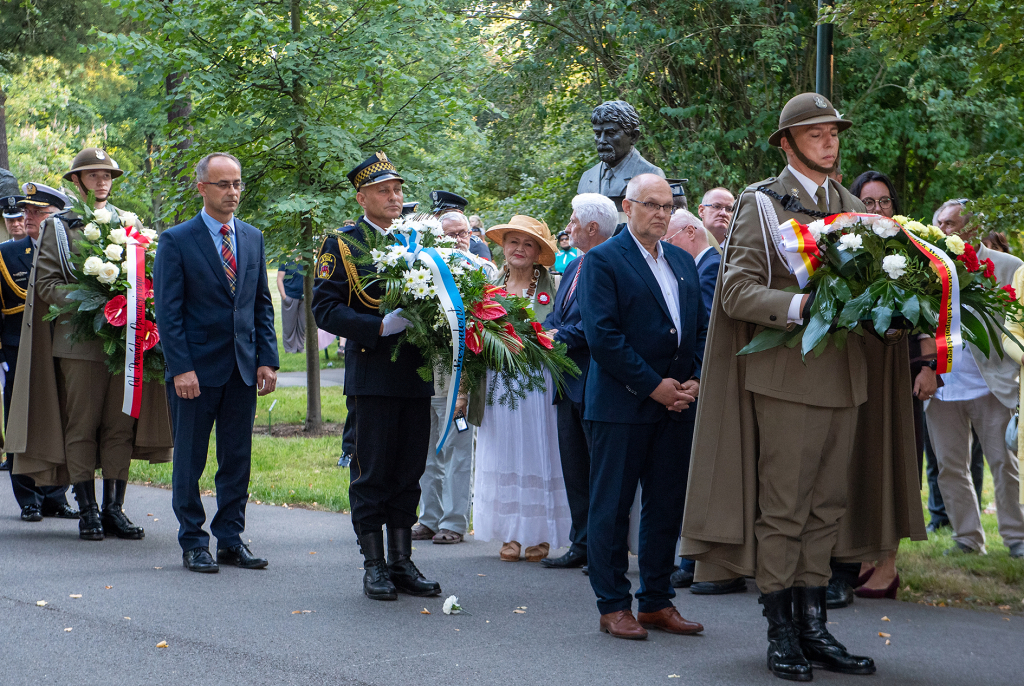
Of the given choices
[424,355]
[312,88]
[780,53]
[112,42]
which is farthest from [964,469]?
[112,42]

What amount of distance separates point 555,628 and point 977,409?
355 centimetres

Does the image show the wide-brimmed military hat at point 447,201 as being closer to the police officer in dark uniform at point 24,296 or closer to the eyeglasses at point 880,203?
the police officer in dark uniform at point 24,296

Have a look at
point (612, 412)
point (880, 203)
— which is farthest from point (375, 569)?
point (880, 203)

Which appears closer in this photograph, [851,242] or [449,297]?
[851,242]

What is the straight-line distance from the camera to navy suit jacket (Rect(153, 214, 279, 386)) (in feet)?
21.1

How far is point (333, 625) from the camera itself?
5297 mm

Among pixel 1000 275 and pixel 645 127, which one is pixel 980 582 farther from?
pixel 645 127

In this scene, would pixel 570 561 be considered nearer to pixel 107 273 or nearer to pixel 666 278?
pixel 666 278

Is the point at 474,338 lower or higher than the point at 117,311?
lower

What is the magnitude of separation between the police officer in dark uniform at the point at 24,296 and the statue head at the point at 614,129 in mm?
4251

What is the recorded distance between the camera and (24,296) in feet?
28.4

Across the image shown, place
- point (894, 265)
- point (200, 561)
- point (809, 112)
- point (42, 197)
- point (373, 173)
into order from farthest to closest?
point (42, 197) → point (200, 561) → point (373, 173) → point (809, 112) → point (894, 265)

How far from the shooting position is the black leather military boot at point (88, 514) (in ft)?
24.4

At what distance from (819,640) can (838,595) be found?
1.24 meters
